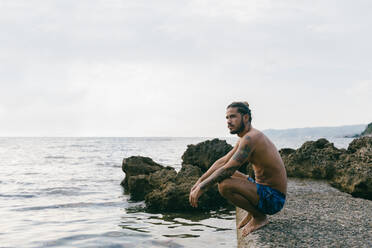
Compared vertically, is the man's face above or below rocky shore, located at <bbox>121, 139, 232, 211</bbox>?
above

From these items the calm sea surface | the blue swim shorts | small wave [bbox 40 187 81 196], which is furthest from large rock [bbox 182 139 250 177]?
the blue swim shorts

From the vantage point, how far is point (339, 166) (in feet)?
33.5

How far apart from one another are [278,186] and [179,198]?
4766 millimetres

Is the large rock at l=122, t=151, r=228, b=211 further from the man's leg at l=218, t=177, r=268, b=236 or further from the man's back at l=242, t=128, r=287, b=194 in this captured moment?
the man's back at l=242, t=128, r=287, b=194

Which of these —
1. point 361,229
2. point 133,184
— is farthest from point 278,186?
point 133,184

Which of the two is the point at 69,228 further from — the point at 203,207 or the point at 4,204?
the point at 4,204

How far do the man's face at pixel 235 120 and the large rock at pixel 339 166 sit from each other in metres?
4.77

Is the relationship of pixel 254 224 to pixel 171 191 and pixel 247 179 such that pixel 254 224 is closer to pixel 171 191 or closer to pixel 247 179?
pixel 247 179

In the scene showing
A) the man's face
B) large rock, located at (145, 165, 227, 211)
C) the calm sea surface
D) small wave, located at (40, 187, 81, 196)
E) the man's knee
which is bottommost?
small wave, located at (40, 187, 81, 196)

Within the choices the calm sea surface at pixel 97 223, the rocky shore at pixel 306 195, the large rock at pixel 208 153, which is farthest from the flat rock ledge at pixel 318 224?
the large rock at pixel 208 153

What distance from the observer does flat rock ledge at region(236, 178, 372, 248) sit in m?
4.60

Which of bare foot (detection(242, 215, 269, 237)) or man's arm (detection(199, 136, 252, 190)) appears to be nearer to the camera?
man's arm (detection(199, 136, 252, 190))

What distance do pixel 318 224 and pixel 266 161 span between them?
152 cm

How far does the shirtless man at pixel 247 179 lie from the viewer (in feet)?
15.6
